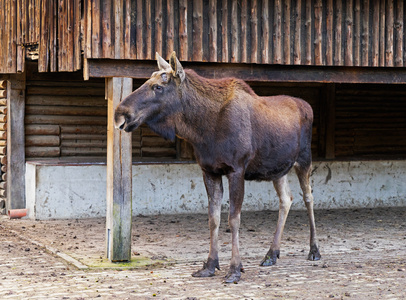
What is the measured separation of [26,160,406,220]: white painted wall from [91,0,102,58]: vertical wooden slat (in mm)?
4401

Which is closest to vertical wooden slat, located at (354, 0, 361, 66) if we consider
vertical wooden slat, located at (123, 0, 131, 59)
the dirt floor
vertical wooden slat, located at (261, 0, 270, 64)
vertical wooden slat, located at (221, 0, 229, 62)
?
vertical wooden slat, located at (261, 0, 270, 64)

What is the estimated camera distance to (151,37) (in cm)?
870

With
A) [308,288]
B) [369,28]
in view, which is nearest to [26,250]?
[308,288]

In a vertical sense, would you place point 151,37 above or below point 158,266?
above

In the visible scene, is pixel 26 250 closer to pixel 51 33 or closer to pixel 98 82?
pixel 51 33

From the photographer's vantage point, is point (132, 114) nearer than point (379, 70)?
Yes

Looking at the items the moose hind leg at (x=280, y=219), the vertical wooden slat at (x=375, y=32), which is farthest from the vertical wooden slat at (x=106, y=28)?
the vertical wooden slat at (x=375, y=32)

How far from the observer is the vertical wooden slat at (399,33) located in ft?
32.9

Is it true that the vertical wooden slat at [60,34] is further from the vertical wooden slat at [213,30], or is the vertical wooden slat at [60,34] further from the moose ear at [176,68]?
the moose ear at [176,68]

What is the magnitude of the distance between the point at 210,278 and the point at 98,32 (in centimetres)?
313

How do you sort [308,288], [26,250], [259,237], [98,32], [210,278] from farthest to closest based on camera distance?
[259,237] → [26,250] → [98,32] → [210,278] → [308,288]

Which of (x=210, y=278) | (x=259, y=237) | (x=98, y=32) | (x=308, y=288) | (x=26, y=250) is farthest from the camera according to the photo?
(x=259, y=237)

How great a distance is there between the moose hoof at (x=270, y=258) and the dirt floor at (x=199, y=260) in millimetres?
104

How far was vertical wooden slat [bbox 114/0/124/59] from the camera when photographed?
846cm
